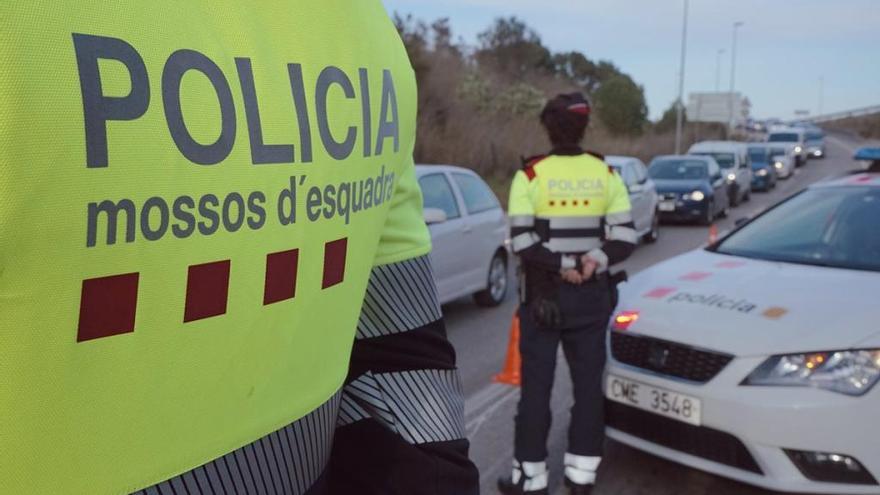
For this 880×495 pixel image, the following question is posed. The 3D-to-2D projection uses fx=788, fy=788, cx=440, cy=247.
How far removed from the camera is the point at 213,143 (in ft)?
2.38

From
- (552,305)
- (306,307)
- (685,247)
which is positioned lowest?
(685,247)

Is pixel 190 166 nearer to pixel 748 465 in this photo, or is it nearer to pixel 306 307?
pixel 306 307

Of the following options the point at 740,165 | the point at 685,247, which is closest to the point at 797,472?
the point at 685,247

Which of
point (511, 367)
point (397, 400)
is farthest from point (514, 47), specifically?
point (397, 400)

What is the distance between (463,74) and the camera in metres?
25.7

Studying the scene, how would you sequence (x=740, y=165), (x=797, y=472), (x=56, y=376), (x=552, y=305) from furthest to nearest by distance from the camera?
→ (x=740, y=165)
(x=552, y=305)
(x=797, y=472)
(x=56, y=376)

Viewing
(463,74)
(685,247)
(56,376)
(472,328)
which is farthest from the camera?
(463,74)

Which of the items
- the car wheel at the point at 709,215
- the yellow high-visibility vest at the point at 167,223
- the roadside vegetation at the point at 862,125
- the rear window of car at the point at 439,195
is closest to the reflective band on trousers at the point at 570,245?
the yellow high-visibility vest at the point at 167,223

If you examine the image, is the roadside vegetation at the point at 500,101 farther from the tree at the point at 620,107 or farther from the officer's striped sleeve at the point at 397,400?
the officer's striped sleeve at the point at 397,400

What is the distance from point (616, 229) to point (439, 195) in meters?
4.40

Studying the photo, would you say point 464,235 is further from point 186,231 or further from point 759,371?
point 186,231

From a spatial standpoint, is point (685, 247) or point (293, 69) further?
point (685, 247)

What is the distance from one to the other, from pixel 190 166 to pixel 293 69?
17 cm

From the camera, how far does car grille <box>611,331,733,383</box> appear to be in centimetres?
332
